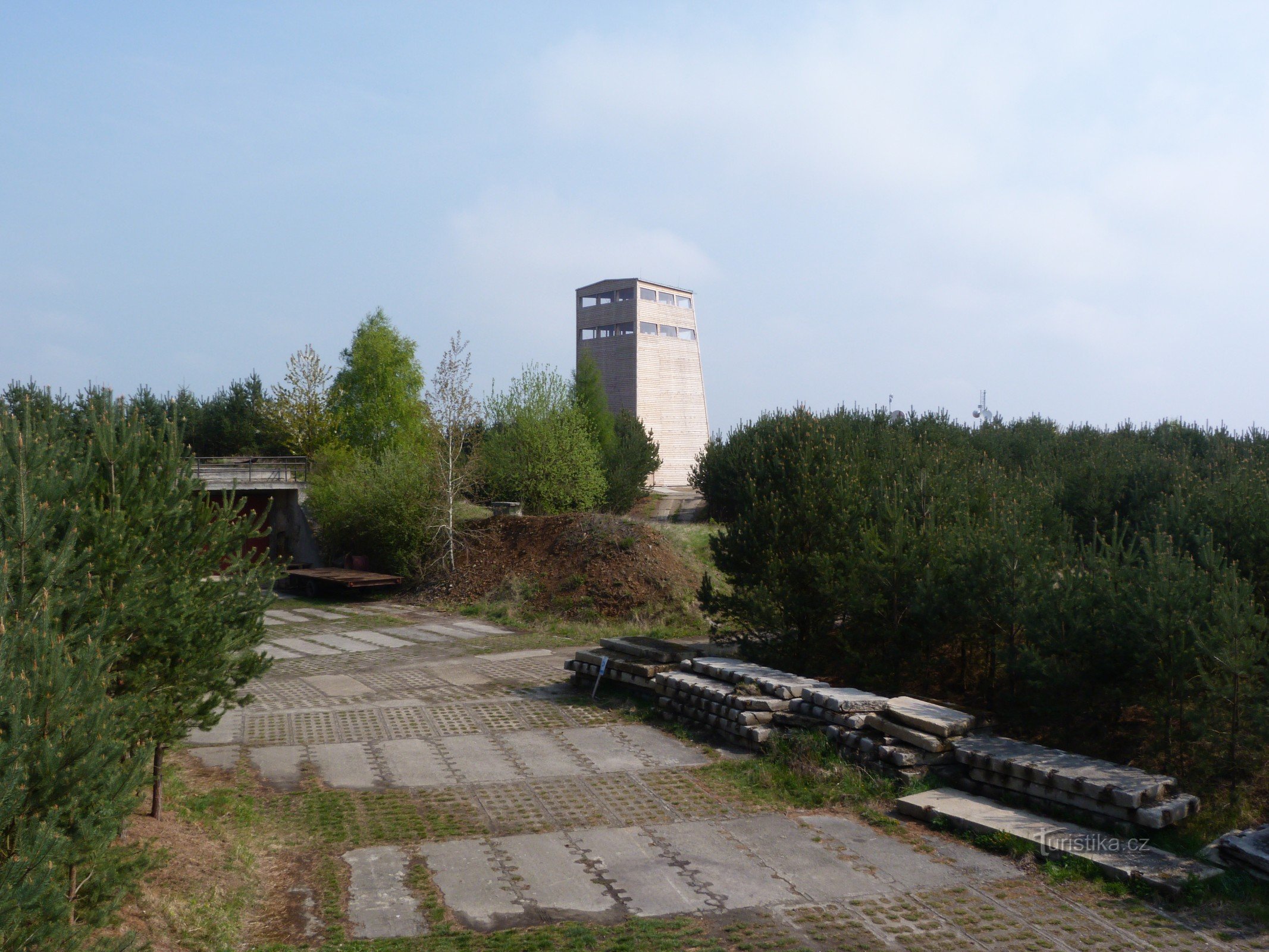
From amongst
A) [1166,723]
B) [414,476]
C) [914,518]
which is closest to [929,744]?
[1166,723]

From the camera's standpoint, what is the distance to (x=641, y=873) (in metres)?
6.10

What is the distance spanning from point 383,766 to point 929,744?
510 centimetres

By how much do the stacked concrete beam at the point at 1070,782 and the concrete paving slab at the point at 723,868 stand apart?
2420mm

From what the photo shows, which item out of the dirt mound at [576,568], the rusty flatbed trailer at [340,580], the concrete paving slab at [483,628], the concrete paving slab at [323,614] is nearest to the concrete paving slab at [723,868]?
the concrete paving slab at [483,628]

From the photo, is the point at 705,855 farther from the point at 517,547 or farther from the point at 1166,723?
the point at 517,547

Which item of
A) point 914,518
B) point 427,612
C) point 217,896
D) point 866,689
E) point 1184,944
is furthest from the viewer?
point 427,612

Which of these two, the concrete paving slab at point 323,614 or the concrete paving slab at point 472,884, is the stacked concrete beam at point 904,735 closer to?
the concrete paving slab at point 472,884

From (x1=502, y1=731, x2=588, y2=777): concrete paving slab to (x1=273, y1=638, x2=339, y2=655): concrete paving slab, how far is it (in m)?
6.16

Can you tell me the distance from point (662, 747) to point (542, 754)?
130 centimetres

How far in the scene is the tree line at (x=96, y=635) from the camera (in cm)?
332

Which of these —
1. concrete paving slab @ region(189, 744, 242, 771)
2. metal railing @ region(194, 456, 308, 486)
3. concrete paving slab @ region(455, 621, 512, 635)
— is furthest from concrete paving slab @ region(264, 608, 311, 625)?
concrete paving slab @ region(189, 744, 242, 771)

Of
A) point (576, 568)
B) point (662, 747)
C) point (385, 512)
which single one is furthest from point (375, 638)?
point (662, 747)

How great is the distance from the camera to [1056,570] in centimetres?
917

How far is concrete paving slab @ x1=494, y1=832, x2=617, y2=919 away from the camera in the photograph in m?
5.58
